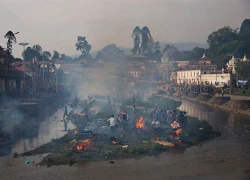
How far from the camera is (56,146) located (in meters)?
19.7

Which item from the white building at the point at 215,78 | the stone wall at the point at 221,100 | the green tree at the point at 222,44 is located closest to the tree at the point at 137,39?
the green tree at the point at 222,44

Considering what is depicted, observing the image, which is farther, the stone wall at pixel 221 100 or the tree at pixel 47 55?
the tree at pixel 47 55

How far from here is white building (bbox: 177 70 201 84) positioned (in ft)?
257

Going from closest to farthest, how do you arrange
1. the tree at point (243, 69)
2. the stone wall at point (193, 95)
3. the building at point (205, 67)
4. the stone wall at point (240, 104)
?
the stone wall at point (240, 104), the stone wall at point (193, 95), the tree at point (243, 69), the building at point (205, 67)

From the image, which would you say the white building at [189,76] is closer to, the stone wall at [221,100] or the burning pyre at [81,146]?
the stone wall at [221,100]

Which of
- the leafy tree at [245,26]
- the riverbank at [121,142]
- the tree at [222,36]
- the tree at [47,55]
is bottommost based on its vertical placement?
the riverbank at [121,142]

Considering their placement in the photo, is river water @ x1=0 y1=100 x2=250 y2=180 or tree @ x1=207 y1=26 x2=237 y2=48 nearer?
river water @ x1=0 y1=100 x2=250 y2=180

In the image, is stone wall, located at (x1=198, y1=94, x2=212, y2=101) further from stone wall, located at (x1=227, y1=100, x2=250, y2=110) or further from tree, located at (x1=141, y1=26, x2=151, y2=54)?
tree, located at (x1=141, y1=26, x2=151, y2=54)

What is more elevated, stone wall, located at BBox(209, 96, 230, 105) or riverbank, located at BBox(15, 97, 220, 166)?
stone wall, located at BBox(209, 96, 230, 105)

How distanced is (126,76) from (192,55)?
39.3m

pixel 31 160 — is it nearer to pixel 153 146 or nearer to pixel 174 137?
pixel 153 146

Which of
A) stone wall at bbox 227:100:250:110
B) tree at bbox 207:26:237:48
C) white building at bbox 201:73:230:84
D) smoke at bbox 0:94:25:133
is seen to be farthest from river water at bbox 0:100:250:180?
tree at bbox 207:26:237:48

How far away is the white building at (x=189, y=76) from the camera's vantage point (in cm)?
7839

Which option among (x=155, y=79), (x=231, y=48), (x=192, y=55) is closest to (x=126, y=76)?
(x=155, y=79)
